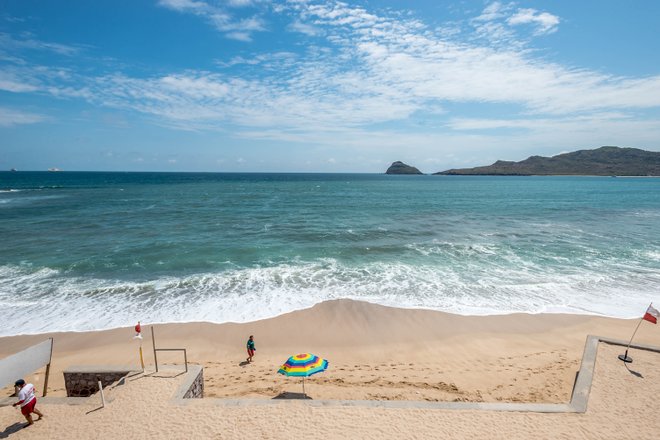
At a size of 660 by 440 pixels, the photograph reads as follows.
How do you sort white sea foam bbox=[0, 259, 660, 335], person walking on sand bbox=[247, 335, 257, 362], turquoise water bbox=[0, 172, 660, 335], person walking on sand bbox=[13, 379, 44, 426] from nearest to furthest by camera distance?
1. person walking on sand bbox=[13, 379, 44, 426]
2. person walking on sand bbox=[247, 335, 257, 362]
3. white sea foam bbox=[0, 259, 660, 335]
4. turquoise water bbox=[0, 172, 660, 335]

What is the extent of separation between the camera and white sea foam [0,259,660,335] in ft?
53.7

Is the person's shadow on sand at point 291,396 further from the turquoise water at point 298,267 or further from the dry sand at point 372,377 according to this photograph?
the turquoise water at point 298,267

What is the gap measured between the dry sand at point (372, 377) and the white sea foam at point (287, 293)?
108 centimetres

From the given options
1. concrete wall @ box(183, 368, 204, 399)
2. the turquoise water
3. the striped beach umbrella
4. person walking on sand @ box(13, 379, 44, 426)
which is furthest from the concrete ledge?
the turquoise water

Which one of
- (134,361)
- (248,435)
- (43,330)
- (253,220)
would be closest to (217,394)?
(248,435)

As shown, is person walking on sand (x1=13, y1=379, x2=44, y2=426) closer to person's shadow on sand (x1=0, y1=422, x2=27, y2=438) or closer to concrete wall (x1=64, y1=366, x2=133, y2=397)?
person's shadow on sand (x1=0, y1=422, x2=27, y2=438)

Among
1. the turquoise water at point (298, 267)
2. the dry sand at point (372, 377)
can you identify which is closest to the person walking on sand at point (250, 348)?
the dry sand at point (372, 377)

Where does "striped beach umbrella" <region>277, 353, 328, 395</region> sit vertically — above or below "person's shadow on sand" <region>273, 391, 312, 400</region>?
above

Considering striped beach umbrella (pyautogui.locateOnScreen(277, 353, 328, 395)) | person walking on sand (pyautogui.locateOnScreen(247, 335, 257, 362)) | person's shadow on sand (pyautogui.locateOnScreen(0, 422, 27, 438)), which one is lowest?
person walking on sand (pyautogui.locateOnScreen(247, 335, 257, 362))

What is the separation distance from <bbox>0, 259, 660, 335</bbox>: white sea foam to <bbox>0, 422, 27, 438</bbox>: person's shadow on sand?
6.93m

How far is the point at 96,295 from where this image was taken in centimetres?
1836

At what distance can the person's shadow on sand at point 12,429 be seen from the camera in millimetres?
8407

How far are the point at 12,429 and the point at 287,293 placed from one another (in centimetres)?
1189

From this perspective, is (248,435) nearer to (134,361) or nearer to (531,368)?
(134,361)
